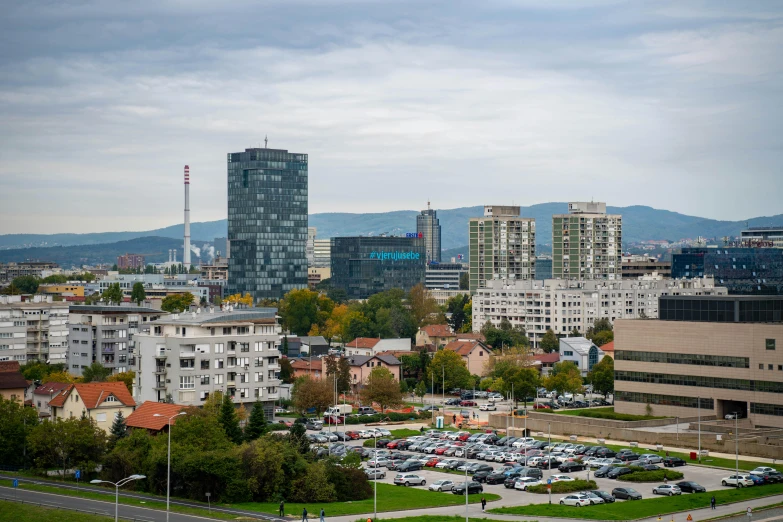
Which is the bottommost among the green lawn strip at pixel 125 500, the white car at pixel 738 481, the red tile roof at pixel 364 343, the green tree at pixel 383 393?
the green lawn strip at pixel 125 500

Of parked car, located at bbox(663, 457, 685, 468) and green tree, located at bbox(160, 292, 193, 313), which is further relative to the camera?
green tree, located at bbox(160, 292, 193, 313)

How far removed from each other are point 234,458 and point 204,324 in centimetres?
2878

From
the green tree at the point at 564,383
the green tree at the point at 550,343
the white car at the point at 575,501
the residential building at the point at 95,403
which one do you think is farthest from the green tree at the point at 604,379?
the white car at the point at 575,501

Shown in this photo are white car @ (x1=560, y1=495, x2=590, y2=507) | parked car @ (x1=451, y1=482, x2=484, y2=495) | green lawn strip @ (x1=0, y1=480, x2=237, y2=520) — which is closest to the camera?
green lawn strip @ (x1=0, y1=480, x2=237, y2=520)

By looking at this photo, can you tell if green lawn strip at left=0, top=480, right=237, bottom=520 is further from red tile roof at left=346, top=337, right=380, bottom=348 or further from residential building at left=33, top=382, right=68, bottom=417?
red tile roof at left=346, top=337, right=380, bottom=348

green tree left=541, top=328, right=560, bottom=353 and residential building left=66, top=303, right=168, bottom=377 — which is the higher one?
residential building left=66, top=303, right=168, bottom=377

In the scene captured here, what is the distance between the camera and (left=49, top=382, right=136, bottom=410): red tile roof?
8250cm

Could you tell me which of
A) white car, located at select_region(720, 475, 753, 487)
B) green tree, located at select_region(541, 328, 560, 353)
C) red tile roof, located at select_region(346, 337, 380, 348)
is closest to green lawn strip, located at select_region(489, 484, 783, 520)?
white car, located at select_region(720, 475, 753, 487)

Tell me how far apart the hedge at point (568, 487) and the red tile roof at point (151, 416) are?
24833 mm

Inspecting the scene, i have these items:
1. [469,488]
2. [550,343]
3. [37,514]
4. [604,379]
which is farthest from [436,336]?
[37,514]

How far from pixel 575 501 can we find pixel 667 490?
642cm

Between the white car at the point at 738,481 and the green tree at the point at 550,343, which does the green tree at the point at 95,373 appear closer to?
the white car at the point at 738,481

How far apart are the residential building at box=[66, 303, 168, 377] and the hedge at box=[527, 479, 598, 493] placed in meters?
58.7

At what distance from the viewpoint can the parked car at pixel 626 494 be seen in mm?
64562
